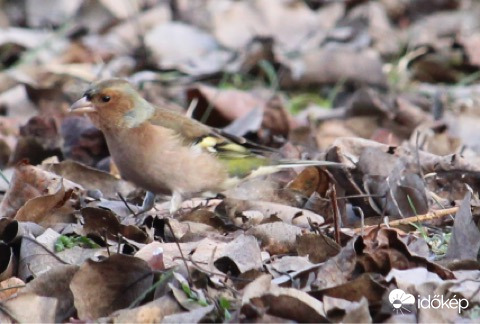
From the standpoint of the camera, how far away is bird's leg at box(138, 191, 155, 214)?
5326 mm

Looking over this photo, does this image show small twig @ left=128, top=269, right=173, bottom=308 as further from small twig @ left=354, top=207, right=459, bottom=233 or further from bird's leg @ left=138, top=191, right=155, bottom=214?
bird's leg @ left=138, top=191, right=155, bottom=214

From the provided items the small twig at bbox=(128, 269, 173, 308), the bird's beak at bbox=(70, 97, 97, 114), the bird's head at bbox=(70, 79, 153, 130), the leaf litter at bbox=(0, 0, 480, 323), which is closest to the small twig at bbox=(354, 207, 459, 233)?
the leaf litter at bbox=(0, 0, 480, 323)

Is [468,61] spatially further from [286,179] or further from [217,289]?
[217,289]

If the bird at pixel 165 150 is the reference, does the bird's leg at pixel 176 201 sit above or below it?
below

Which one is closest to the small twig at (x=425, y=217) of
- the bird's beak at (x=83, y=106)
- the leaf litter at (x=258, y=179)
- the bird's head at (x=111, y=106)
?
the leaf litter at (x=258, y=179)

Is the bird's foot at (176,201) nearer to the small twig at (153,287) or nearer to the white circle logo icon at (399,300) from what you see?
the small twig at (153,287)

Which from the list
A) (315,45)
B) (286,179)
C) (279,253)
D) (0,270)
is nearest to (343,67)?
(315,45)

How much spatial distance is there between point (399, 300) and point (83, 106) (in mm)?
2609

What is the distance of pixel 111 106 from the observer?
5578 mm

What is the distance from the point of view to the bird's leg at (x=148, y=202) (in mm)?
5326

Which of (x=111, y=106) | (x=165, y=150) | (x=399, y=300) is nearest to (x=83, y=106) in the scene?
(x=111, y=106)

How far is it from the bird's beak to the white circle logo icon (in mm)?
2553

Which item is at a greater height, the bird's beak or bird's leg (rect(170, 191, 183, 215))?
the bird's beak

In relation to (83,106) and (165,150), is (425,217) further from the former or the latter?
(83,106)
